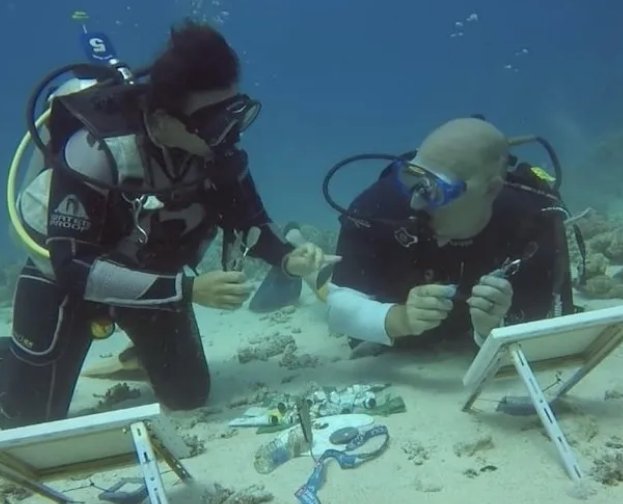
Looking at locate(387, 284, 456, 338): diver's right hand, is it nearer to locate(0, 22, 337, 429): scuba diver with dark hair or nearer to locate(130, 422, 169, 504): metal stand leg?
locate(0, 22, 337, 429): scuba diver with dark hair

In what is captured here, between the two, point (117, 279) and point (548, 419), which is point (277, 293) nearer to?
point (117, 279)

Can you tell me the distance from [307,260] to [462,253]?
0.98 m

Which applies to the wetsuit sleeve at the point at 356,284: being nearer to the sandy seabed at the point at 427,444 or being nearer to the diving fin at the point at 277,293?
the sandy seabed at the point at 427,444

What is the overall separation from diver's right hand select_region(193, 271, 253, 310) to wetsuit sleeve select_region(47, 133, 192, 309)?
10 cm

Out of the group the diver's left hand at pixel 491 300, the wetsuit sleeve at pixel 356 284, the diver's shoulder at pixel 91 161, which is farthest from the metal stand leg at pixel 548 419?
the diver's shoulder at pixel 91 161

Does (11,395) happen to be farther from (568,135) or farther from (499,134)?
(568,135)

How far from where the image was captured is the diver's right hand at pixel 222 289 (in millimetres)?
3486

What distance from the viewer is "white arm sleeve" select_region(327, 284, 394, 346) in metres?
3.99

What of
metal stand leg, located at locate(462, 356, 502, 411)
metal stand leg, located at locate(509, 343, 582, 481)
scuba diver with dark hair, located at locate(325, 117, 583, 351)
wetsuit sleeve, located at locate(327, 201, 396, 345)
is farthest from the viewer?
wetsuit sleeve, located at locate(327, 201, 396, 345)

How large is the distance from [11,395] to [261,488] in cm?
205

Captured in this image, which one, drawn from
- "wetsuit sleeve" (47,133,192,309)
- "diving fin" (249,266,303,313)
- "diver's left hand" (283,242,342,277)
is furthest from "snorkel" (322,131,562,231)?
"diving fin" (249,266,303,313)

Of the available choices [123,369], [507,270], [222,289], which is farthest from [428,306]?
[123,369]

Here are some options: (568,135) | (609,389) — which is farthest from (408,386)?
(568,135)

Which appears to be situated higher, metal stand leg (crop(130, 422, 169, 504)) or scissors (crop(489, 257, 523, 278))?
scissors (crop(489, 257, 523, 278))
